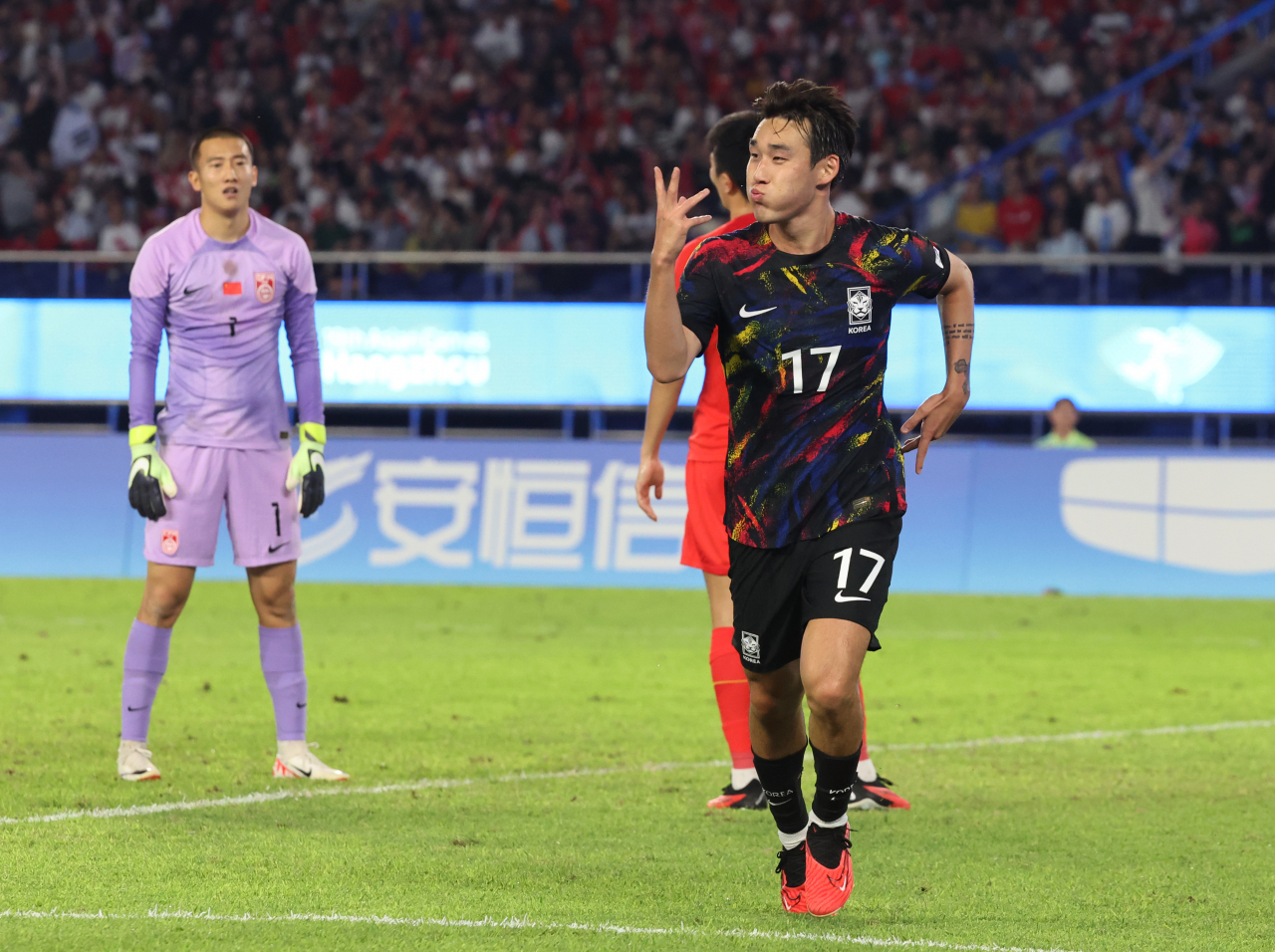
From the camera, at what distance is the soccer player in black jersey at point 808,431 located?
4707mm

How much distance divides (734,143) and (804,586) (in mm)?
2185

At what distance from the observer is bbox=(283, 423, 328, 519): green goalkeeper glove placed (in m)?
6.69

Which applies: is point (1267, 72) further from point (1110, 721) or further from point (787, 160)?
point (787, 160)

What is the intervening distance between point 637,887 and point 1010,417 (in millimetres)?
12112

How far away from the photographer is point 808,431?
4781 millimetres

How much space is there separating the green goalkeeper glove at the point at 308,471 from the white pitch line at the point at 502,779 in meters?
1.07

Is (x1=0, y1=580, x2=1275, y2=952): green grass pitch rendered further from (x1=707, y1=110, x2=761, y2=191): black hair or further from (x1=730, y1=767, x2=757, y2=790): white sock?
(x1=707, y1=110, x2=761, y2=191): black hair

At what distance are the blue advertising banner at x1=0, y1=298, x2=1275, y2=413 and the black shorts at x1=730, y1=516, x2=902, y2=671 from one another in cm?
1124

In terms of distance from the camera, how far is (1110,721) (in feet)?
28.5

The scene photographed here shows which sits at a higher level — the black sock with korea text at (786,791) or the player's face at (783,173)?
the player's face at (783,173)

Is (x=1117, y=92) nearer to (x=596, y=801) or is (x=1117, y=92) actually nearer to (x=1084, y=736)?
(x=1084, y=736)

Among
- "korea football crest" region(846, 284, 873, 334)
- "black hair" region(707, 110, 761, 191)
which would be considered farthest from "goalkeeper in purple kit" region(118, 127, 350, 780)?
"korea football crest" region(846, 284, 873, 334)

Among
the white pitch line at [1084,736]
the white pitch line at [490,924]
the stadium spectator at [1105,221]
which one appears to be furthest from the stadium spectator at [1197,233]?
the white pitch line at [490,924]

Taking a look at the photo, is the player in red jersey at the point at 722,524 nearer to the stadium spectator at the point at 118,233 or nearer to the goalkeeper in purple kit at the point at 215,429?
the goalkeeper in purple kit at the point at 215,429
